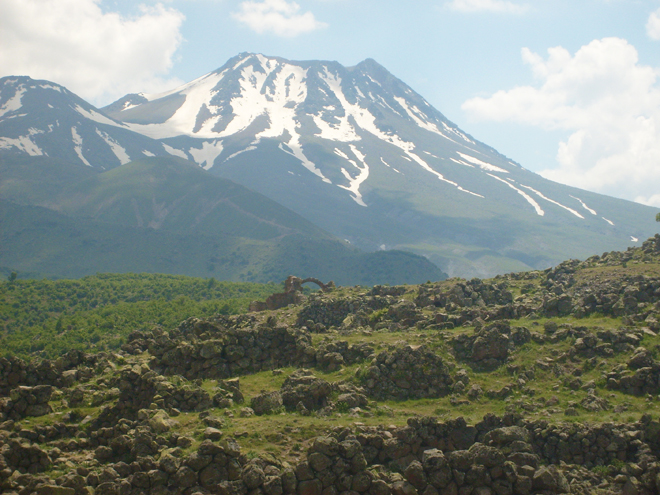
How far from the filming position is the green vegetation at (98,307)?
195 feet

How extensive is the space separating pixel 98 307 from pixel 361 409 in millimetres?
68993

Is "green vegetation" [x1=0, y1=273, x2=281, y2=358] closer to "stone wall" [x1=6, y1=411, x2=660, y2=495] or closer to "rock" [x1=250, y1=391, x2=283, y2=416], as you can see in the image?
"rock" [x1=250, y1=391, x2=283, y2=416]

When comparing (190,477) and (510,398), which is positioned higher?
(510,398)

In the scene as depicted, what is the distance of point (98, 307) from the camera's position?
8631cm

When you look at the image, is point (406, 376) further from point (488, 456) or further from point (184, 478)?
point (184, 478)

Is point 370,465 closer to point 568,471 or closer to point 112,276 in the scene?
point 568,471

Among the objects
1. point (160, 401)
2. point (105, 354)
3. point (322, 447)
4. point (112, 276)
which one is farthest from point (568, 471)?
point (112, 276)

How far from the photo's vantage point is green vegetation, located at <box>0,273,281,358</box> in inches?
2344

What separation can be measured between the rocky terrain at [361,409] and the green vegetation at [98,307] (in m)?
28.9

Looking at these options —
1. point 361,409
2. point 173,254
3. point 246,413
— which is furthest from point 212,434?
point 173,254

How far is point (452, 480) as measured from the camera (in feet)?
65.2

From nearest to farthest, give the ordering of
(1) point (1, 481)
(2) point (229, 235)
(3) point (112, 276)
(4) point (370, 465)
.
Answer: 1. (1) point (1, 481)
2. (4) point (370, 465)
3. (3) point (112, 276)
4. (2) point (229, 235)

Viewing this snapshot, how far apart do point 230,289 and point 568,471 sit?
8189 centimetres

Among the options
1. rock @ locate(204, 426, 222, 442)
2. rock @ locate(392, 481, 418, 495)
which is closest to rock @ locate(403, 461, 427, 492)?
rock @ locate(392, 481, 418, 495)
